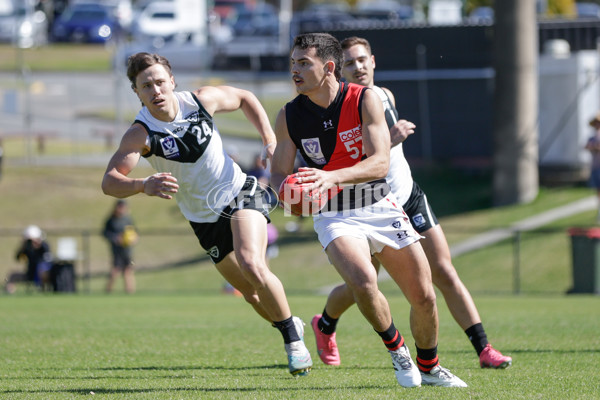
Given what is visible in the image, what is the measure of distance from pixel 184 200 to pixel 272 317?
3.62ft

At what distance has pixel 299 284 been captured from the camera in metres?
18.5

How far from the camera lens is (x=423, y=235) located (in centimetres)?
654

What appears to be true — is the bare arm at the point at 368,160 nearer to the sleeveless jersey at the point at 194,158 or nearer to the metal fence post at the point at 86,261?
the sleeveless jersey at the point at 194,158

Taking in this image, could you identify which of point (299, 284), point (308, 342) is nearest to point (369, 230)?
point (308, 342)

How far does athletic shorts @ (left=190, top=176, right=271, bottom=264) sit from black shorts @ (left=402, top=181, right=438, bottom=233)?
3.41ft

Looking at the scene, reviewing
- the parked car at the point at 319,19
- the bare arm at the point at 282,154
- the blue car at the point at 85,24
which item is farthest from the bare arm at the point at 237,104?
the blue car at the point at 85,24

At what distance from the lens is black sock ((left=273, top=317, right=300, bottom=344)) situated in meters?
6.12

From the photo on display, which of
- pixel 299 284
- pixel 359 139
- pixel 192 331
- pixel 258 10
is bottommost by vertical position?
pixel 299 284

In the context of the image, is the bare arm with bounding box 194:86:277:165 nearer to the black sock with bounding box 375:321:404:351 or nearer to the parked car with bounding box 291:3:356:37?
the black sock with bounding box 375:321:404:351

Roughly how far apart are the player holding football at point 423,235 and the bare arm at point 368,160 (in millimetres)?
655

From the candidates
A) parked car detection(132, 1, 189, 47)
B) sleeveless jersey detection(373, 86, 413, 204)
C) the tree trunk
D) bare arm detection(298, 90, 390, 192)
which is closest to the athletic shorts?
sleeveless jersey detection(373, 86, 413, 204)

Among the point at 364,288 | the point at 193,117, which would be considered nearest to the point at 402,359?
the point at 364,288

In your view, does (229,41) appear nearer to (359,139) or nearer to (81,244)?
(81,244)

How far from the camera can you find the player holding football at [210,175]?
240 inches
